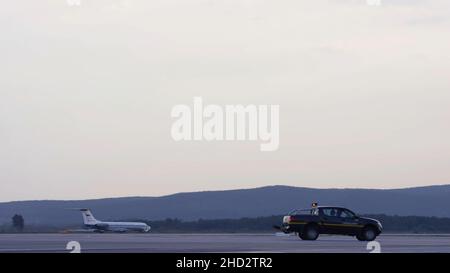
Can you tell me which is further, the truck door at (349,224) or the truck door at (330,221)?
the truck door at (349,224)

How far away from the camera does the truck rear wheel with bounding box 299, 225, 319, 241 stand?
180 feet

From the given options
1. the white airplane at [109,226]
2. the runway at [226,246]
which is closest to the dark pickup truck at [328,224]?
the runway at [226,246]

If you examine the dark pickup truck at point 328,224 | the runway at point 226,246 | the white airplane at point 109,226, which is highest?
the dark pickup truck at point 328,224

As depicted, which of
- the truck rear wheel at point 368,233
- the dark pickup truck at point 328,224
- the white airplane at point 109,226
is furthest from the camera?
the white airplane at point 109,226

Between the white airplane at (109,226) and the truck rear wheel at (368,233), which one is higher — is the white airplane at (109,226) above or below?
below

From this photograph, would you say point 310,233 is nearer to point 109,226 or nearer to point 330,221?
point 330,221

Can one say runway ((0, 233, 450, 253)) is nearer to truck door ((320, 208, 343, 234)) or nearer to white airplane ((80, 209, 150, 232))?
truck door ((320, 208, 343, 234))

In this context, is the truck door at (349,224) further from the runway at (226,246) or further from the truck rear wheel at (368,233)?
the runway at (226,246)

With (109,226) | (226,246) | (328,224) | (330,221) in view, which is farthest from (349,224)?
(109,226)

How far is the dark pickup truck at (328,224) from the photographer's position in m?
54.9

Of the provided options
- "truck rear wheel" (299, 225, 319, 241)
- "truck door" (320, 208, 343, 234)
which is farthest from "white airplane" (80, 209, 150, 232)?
"truck door" (320, 208, 343, 234)
